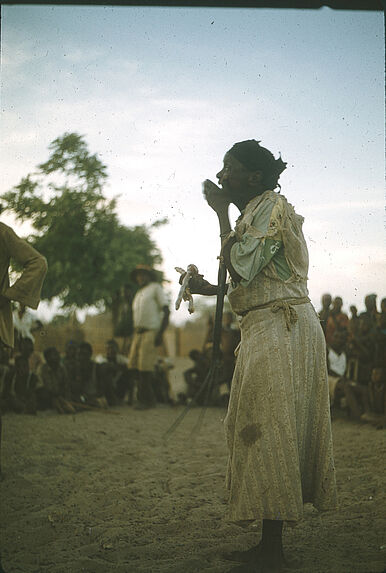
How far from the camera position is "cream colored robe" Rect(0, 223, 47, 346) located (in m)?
3.68

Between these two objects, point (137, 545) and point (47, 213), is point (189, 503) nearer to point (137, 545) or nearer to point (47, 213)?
point (137, 545)

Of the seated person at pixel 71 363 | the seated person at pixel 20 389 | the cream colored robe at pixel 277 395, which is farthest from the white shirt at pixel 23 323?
the cream colored robe at pixel 277 395

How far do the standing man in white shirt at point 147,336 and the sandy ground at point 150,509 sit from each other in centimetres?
224

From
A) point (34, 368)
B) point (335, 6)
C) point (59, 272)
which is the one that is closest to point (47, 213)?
point (34, 368)

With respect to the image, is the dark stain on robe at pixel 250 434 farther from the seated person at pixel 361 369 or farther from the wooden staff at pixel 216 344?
the seated person at pixel 361 369

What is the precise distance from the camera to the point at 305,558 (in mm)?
2736

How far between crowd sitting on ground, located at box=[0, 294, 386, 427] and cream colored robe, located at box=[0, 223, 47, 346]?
2.04 m

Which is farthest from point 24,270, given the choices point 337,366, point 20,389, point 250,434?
point 337,366

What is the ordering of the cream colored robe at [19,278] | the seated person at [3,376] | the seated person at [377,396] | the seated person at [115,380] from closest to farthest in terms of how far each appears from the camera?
1. the cream colored robe at [19,278]
2. the seated person at [377,396]
3. the seated person at [3,376]
4. the seated person at [115,380]

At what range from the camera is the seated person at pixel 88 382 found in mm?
8148

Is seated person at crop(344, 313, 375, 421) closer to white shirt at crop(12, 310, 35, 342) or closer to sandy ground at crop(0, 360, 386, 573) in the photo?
sandy ground at crop(0, 360, 386, 573)

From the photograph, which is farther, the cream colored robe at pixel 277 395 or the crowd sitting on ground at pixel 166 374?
the crowd sitting on ground at pixel 166 374

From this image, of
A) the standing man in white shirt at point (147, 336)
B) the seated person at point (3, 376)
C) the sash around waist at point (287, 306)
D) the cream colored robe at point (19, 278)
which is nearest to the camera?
the sash around waist at point (287, 306)

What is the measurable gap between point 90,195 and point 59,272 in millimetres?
2112
